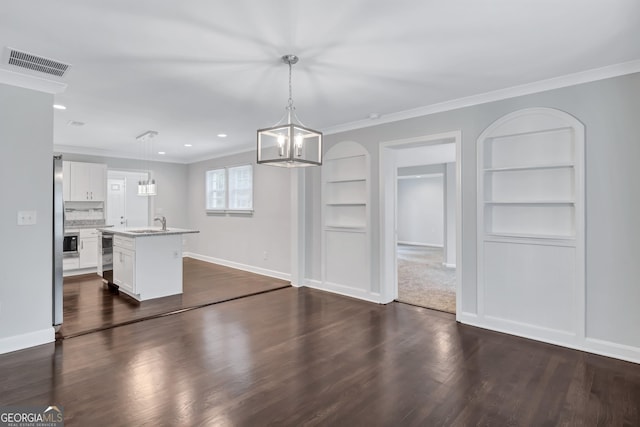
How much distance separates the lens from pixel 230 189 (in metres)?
7.44

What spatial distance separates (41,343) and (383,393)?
10.6ft

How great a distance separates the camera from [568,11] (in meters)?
2.16

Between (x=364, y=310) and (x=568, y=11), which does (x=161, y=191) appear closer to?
(x=364, y=310)

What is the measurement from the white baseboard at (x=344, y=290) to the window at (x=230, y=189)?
7.37 ft

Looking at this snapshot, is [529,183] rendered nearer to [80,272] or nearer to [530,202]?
[530,202]

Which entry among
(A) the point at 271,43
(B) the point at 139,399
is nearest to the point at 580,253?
(A) the point at 271,43

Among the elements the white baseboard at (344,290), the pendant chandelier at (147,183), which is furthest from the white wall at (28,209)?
the white baseboard at (344,290)

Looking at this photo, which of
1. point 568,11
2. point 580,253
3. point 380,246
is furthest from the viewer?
point 380,246

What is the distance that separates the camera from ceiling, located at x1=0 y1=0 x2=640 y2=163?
2.13 m

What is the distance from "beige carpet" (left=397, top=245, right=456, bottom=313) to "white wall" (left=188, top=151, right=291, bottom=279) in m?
2.16

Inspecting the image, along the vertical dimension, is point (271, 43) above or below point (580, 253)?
above

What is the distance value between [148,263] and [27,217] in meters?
1.73

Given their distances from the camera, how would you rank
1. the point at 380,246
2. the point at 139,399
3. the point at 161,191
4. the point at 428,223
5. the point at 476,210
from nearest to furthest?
the point at 139,399
the point at 476,210
the point at 380,246
the point at 161,191
the point at 428,223

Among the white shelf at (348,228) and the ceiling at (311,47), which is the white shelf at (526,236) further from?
the white shelf at (348,228)
